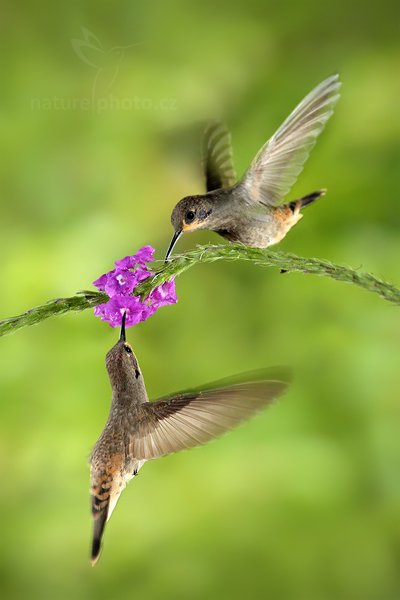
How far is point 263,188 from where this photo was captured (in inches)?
92.7

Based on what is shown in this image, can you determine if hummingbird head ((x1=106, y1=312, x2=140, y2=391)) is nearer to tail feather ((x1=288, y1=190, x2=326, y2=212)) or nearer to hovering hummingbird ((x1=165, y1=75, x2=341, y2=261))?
hovering hummingbird ((x1=165, y1=75, x2=341, y2=261))

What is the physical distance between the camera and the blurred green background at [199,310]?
3.56 metres

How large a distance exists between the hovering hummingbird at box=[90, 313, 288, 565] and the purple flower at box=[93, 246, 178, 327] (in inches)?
1.2

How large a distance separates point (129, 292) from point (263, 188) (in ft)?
2.73

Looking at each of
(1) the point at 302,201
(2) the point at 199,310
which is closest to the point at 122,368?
(1) the point at 302,201

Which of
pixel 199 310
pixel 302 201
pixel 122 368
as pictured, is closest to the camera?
pixel 122 368

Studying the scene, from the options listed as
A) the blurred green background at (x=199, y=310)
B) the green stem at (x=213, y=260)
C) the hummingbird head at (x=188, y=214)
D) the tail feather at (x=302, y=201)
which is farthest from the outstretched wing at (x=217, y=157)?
the blurred green background at (x=199, y=310)

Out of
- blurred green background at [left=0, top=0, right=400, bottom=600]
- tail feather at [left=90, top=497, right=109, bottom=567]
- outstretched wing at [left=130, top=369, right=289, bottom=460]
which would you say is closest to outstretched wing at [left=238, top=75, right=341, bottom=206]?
outstretched wing at [left=130, top=369, right=289, bottom=460]

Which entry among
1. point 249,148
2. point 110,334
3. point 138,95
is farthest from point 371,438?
point 138,95

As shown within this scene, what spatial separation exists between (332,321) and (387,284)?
212 centimetres

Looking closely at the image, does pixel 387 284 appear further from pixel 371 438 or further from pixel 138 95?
pixel 138 95

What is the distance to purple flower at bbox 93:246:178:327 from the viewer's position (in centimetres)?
169

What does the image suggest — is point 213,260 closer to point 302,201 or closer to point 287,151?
point 287,151

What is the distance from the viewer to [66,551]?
3.56m
